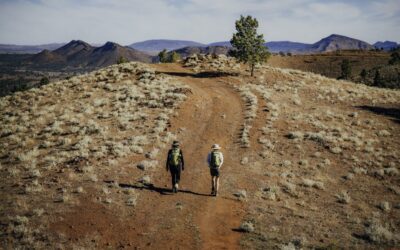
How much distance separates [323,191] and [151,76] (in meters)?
27.2

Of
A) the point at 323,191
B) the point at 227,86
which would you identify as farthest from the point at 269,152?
the point at 227,86

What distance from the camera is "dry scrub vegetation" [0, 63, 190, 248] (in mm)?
13555

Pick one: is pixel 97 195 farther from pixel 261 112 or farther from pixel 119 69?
pixel 119 69

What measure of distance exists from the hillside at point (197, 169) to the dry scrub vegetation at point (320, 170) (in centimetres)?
8

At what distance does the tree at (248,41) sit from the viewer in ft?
129

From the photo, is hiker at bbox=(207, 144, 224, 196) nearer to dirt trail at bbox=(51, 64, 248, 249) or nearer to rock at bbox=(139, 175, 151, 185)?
dirt trail at bbox=(51, 64, 248, 249)

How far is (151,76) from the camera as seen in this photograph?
127ft

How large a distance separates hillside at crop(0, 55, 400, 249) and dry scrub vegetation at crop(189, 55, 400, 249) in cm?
8

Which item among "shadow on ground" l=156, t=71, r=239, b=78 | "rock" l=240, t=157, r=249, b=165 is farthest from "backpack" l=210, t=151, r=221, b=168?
"shadow on ground" l=156, t=71, r=239, b=78

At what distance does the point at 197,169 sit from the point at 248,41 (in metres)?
26.2

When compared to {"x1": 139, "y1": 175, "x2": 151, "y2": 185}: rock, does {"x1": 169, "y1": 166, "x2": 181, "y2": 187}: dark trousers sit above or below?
above

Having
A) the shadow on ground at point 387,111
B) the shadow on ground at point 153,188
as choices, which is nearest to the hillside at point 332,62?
the shadow on ground at point 387,111

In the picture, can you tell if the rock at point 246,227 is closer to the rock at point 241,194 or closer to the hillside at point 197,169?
the hillside at point 197,169

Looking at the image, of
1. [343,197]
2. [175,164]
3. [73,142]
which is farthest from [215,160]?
[73,142]
